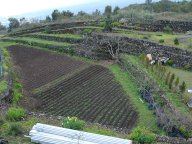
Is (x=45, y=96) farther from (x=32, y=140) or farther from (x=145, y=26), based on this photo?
(x=145, y=26)

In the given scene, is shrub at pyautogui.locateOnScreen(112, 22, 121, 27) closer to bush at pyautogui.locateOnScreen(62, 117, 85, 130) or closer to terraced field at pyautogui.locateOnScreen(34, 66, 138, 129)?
terraced field at pyautogui.locateOnScreen(34, 66, 138, 129)

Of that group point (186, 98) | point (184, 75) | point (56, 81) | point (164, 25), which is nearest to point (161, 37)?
point (164, 25)

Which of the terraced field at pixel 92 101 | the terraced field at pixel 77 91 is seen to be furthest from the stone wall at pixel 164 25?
the terraced field at pixel 92 101

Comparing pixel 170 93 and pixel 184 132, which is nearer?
pixel 184 132

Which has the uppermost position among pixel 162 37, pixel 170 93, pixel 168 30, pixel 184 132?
pixel 168 30

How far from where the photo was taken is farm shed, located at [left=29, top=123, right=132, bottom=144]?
38.1 ft

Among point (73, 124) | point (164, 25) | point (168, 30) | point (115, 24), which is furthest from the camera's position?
point (115, 24)

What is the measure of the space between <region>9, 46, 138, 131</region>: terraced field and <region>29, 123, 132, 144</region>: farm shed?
4.85m

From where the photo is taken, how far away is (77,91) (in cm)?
2206

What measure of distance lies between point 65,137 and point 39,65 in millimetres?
17256

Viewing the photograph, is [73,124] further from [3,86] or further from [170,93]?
[3,86]

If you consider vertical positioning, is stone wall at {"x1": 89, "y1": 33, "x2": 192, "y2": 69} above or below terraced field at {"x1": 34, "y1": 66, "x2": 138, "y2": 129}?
above

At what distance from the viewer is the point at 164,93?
1945 cm

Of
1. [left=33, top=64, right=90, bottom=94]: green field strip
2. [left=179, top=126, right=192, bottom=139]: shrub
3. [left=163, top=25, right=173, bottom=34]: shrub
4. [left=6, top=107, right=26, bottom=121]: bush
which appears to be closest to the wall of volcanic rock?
[left=163, top=25, right=173, bottom=34]: shrub
